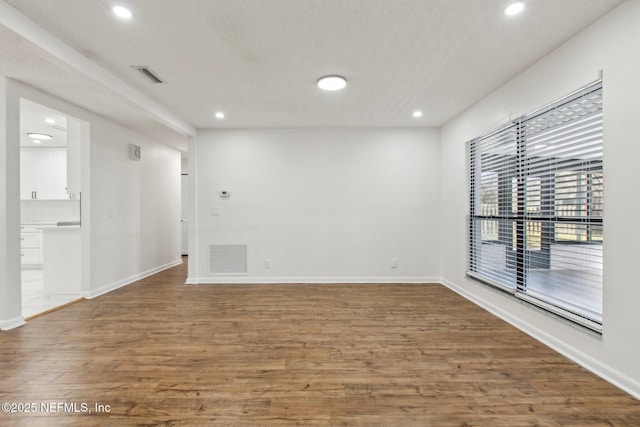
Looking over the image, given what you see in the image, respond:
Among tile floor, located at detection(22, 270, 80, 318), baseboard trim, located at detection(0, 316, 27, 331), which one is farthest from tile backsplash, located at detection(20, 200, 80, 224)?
baseboard trim, located at detection(0, 316, 27, 331)

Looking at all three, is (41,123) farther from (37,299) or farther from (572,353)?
(572,353)

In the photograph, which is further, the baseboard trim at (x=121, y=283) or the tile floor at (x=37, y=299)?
the baseboard trim at (x=121, y=283)

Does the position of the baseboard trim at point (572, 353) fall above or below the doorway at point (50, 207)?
below

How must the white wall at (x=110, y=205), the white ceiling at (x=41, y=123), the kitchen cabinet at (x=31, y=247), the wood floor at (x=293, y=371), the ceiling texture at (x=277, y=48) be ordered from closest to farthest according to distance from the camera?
1. the wood floor at (x=293, y=371)
2. the ceiling texture at (x=277, y=48)
3. the white wall at (x=110, y=205)
4. the white ceiling at (x=41, y=123)
5. the kitchen cabinet at (x=31, y=247)

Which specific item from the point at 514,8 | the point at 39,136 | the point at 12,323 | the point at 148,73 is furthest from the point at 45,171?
the point at 514,8

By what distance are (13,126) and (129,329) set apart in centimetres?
231

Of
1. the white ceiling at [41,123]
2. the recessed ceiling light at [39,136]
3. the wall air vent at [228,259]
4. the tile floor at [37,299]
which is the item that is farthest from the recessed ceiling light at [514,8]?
the recessed ceiling light at [39,136]

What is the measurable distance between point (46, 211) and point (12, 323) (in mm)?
4175

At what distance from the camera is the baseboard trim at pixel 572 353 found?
6.17 ft

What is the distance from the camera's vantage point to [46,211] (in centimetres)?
595

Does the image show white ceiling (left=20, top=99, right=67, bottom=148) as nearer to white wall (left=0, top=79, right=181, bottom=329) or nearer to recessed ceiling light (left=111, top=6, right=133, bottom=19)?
white wall (left=0, top=79, right=181, bottom=329)

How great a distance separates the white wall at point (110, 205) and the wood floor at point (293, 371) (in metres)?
0.70

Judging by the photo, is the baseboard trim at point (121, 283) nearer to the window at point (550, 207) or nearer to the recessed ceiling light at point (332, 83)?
the recessed ceiling light at point (332, 83)

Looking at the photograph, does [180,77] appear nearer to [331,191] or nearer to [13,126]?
[13,126]
